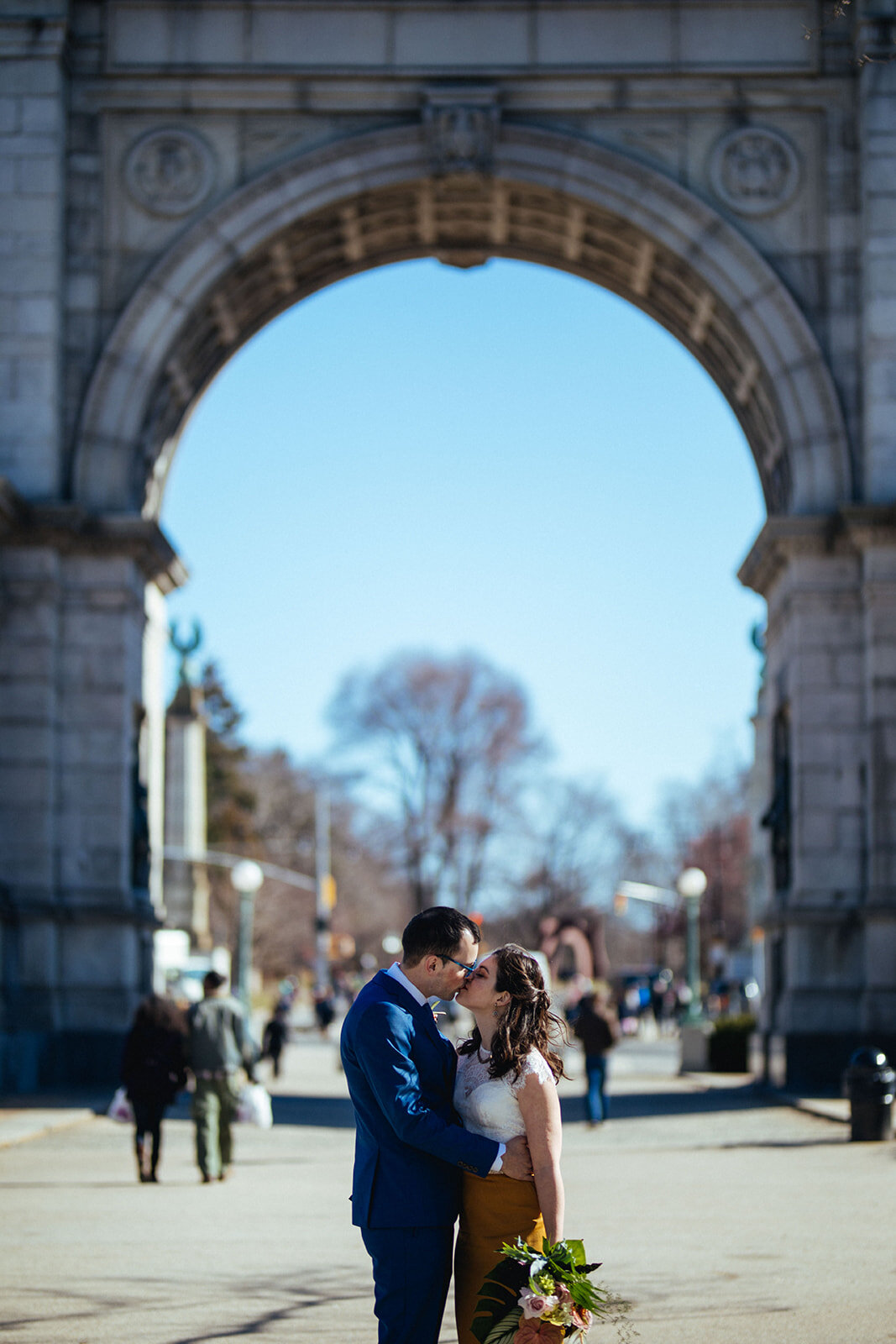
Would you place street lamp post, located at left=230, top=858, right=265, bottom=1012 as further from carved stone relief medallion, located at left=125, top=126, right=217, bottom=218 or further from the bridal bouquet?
the bridal bouquet

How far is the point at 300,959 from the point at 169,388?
248ft

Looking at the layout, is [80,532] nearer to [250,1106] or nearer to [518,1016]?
[250,1106]

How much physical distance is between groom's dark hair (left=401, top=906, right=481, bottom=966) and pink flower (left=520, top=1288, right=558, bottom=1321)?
3.37 feet

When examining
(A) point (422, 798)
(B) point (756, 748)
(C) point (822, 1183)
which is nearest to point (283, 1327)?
(C) point (822, 1183)

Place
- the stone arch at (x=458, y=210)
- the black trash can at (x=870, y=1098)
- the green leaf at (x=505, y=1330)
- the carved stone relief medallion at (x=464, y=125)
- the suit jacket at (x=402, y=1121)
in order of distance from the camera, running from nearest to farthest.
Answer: the green leaf at (x=505, y=1330) < the suit jacket at (x=402, y=1121) < the black trash can at (x=870, y=1098) < the stone arch at (x=458, y=210) < the carved stone relief medallion at (x=464, y=125)

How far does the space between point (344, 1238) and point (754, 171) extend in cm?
1839

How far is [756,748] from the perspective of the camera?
130ft

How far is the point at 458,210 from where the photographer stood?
27.8m

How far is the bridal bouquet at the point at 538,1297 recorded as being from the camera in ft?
17.9

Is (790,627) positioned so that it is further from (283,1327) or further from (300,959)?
(300,959)

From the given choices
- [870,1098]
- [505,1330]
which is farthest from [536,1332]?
[870,1098]

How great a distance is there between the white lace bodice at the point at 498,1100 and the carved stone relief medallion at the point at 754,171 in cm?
2208


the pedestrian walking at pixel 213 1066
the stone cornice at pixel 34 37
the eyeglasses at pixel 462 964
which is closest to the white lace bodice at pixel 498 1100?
the eyeglasses at pixel 462 964

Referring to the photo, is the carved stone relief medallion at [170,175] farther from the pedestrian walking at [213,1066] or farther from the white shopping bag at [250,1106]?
the white shopping bag at [250,1106]
